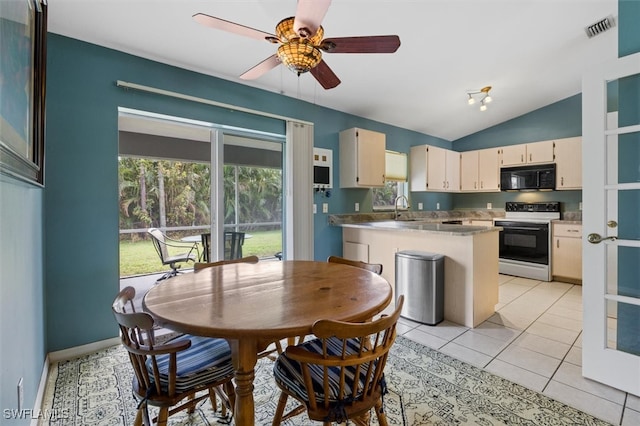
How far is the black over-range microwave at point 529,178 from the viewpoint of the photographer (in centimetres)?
458

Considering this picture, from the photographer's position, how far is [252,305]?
126 cm

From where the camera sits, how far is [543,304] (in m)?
3.43

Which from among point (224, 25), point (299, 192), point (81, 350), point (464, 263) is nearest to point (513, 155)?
point (464, 263)

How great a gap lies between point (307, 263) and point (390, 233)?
1697 mm

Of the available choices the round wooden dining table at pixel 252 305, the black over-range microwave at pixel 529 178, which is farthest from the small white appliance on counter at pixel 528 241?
the round wooden dining table at pixel 252 305

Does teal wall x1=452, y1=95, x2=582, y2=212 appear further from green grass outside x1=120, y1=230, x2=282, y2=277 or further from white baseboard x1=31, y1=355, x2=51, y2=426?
white baseboard x1=31, y1=355, x2=51, y2=426

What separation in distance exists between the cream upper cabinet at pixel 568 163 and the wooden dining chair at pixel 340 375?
4727mm

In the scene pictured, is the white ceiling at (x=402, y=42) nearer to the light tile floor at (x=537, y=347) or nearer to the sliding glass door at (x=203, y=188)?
the sliding glass door at (x=203, y=188)

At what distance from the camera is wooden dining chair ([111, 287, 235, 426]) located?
1146 millimetres

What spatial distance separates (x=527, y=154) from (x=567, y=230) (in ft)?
4.46

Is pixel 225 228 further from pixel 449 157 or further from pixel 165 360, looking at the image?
pixel 449 157

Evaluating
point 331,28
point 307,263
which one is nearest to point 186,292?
point 307,263

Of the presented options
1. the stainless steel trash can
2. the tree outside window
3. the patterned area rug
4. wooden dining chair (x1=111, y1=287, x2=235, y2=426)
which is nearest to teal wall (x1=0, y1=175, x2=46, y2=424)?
the patterned area rug

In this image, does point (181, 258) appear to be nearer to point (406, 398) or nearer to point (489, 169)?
point (406, 398)
